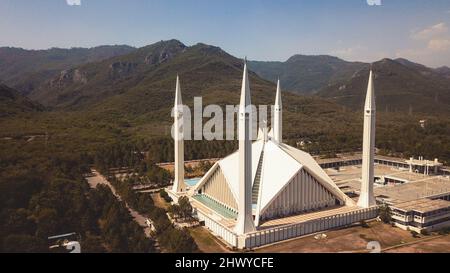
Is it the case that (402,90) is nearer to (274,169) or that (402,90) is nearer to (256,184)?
(274,169)

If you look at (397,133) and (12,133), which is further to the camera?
(397,133)

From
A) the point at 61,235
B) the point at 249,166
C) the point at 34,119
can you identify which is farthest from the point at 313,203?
the point at 34,119

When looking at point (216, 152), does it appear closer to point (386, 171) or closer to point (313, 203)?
point (386, 171)

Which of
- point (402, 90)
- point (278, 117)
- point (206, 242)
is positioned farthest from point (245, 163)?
point (402, 90)

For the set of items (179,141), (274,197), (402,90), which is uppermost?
(402,90)

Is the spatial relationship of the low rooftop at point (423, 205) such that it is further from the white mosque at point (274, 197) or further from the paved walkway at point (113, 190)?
the paved walkway at point (113, 190)
